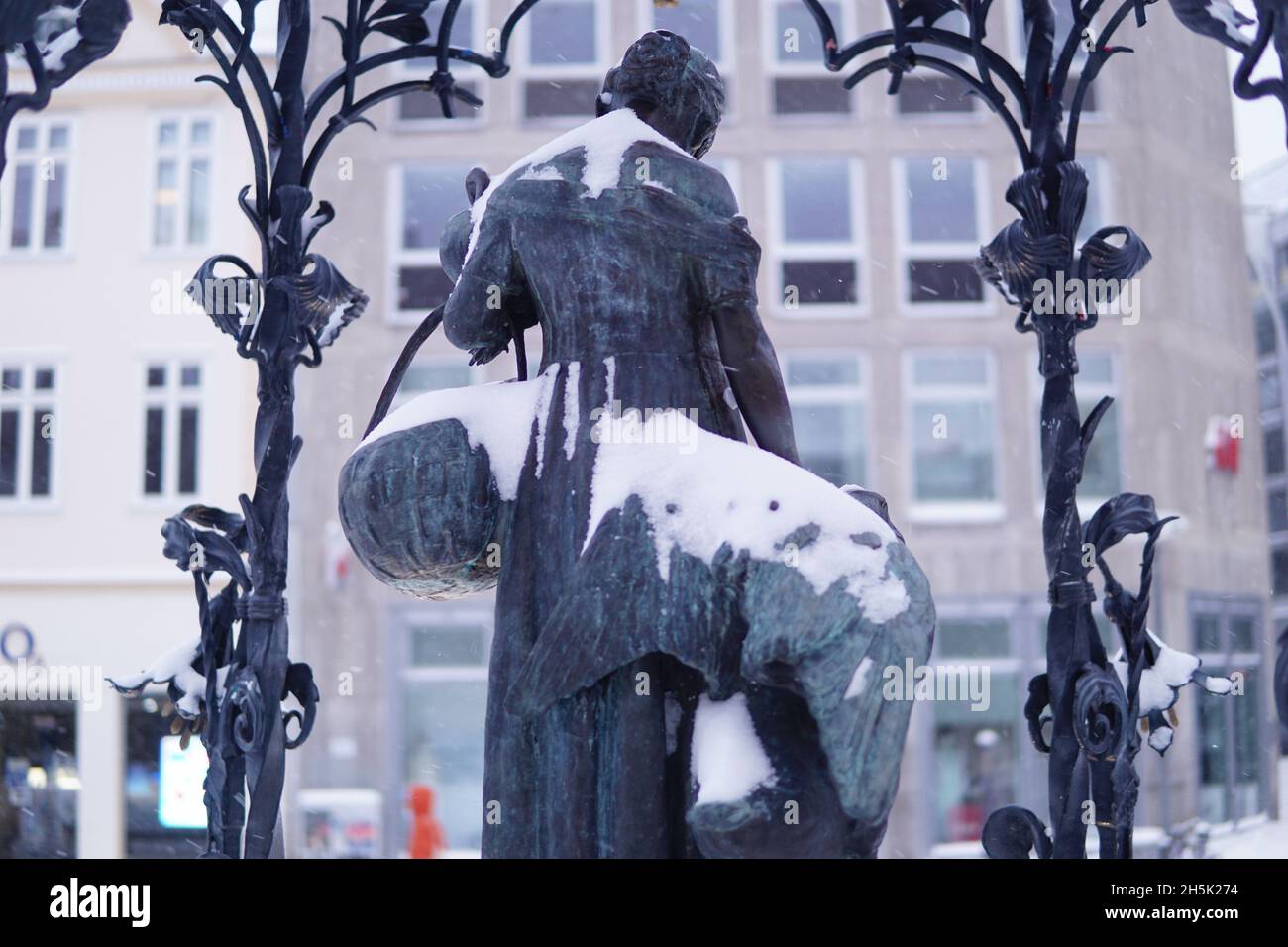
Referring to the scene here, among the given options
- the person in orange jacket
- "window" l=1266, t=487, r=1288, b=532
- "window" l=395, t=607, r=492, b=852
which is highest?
"window" l=1266, t=487, r=1288, b=532

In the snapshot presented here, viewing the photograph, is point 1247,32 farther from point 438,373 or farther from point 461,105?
point 438,373

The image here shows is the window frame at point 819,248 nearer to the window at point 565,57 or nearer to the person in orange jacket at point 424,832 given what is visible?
the window at point 565,57

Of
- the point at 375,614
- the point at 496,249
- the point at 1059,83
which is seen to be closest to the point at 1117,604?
the point at 1059,83

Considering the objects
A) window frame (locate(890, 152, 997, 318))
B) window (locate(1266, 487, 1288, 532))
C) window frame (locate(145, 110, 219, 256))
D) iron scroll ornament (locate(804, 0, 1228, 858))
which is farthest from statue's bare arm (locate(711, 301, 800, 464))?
window (locate(1266, 487, 1288, 532))

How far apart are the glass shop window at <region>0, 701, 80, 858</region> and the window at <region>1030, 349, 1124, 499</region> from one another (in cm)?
1108

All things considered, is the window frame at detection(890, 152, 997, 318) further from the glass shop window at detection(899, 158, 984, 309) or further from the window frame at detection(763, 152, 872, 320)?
the window frame at detection(763, 152, 872, 320)

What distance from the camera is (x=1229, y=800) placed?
19203 mm

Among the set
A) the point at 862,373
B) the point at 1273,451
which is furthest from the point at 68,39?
the point at 1273,451

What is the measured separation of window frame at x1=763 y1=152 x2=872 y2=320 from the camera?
18203 millimetres

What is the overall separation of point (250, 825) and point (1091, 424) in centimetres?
249

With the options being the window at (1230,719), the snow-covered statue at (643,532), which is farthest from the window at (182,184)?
the snow-covered statue at (643,532)

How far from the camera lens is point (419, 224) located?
60.1 feet

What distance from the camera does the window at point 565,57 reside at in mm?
18141

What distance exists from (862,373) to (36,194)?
31.8ft
